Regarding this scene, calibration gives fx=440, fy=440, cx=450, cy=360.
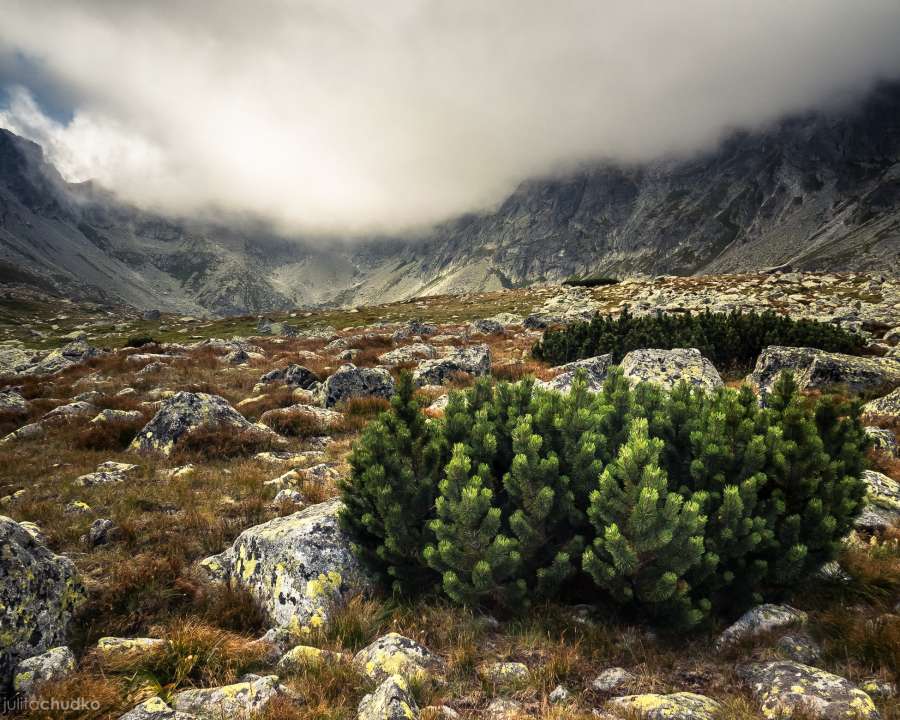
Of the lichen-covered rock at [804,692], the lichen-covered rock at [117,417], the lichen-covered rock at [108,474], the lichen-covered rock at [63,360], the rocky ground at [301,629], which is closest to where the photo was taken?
the lichen-covered rock at [804,692]

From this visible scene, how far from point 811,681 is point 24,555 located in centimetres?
787

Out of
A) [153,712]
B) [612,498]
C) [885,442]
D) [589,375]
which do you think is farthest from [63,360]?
[885,442]

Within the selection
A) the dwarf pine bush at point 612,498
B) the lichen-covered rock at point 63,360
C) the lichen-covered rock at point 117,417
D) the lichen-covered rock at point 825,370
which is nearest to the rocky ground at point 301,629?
the dwarf pine bush at point 612,498

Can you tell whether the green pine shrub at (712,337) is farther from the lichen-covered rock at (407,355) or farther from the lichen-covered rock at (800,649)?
the lichen-covered rock at (800,649)

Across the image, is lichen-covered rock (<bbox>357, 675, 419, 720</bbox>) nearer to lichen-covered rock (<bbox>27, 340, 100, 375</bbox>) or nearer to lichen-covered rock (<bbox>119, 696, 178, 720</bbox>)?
lichen-covered rock (<bbox>119, 696, 178, 720</bbox>)

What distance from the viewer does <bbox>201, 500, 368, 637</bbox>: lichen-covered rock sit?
18.1 feet

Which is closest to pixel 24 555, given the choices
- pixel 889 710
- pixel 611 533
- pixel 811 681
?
pixel 611 533

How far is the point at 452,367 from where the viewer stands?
20500 millimetres

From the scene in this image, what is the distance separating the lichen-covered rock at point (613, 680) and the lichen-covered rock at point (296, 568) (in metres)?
3.05

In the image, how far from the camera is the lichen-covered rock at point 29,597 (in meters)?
4.23

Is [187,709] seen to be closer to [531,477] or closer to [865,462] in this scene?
[531,477]

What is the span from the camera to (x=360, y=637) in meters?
5.05

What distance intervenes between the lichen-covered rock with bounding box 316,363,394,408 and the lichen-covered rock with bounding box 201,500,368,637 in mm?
10403

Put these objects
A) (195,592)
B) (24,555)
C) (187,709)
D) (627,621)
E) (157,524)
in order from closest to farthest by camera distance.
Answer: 1. (187,709)
2. (24,555)
3. (627,621)
4. (195,592)
5. (157,524)
